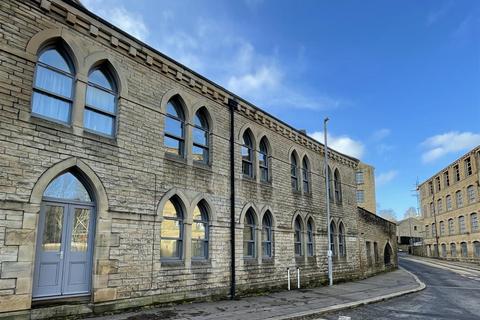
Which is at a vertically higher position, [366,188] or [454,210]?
[366,188]

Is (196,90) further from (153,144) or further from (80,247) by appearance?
(80,247)

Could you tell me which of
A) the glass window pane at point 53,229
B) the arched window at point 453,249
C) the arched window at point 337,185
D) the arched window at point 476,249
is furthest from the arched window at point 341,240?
the arched window at point 453,249

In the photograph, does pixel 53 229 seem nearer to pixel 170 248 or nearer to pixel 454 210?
pixel 170 248

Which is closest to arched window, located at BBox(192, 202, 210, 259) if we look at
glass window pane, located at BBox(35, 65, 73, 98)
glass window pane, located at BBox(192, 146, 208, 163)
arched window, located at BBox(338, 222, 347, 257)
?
glass window pane, located at BBox(192, 146, 208, 163)

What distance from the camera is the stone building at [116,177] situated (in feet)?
26.0

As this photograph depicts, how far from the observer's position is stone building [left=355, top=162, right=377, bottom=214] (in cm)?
5211

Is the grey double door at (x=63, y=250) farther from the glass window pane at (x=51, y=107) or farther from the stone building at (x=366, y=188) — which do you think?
the stone building at (x=366, y=188)

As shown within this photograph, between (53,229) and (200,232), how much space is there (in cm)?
487

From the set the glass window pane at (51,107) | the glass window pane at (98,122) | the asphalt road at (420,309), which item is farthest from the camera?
the asphalt road at (420,309)

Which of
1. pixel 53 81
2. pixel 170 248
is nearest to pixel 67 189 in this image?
pixel 53 81

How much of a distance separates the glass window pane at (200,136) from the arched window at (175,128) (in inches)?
22.2

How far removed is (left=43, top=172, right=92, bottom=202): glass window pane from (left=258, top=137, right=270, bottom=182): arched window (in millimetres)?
8239

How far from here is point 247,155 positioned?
50.2 ft

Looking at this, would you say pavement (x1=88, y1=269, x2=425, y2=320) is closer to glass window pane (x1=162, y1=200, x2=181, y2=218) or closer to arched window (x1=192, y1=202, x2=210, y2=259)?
arched window (x1=192, y1=202, x2=210, y2=259)
